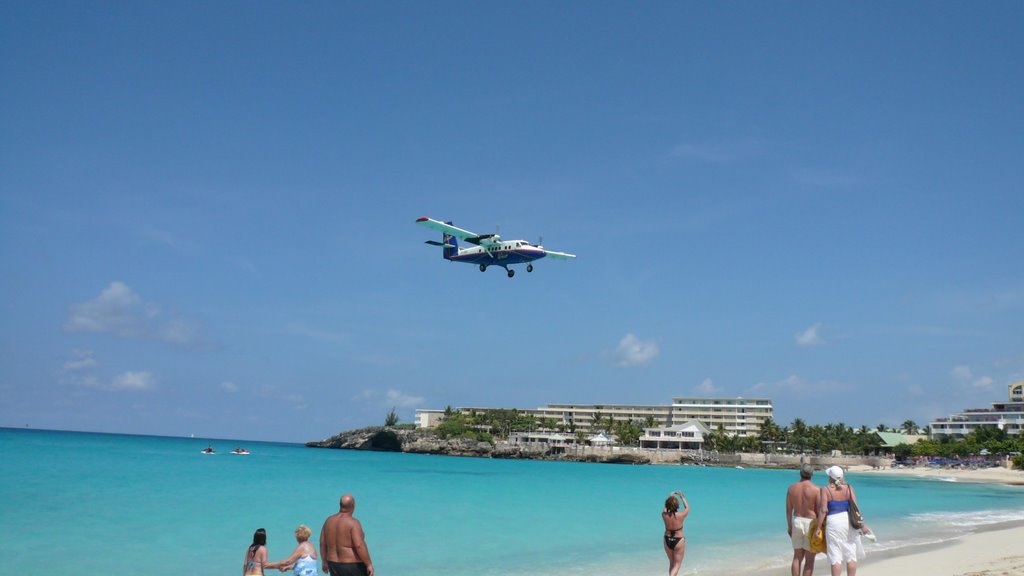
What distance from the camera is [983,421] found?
126m

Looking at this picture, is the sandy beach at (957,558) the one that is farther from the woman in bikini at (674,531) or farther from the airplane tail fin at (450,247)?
the airplane tail fin at (450,247)

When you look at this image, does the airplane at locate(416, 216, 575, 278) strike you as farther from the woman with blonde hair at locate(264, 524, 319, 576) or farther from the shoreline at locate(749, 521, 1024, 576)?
the woman with blonde hair at locate(264, 524, 319, 576)

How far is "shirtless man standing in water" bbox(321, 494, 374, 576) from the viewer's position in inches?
296

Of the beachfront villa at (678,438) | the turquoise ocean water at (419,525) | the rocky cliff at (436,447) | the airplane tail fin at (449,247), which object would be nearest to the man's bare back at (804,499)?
the turquoise ocean water at (419,525)

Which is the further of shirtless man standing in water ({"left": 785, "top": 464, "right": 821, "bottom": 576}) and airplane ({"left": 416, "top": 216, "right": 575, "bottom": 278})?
airplane ({"left": 416, "top": 216, "right": 575, "bottom": 278})

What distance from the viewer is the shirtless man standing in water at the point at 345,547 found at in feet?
24.7

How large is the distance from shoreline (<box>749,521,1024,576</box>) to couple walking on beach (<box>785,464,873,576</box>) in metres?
5.55

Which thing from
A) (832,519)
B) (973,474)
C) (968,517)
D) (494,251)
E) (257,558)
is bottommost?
(973,474)

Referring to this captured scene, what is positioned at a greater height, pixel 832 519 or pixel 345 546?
pixel 832 519

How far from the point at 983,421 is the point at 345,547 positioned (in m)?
147

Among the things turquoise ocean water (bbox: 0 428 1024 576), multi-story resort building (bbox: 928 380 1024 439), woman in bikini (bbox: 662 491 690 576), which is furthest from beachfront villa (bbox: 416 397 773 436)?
woman in bikini (bbox: 662 491 690 576)

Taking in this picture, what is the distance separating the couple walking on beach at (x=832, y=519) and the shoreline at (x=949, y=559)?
555 centimetres

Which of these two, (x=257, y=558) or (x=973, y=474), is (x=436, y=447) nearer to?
(x=973, y=474)

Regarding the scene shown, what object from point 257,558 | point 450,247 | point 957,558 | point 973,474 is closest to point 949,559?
point 957,558
